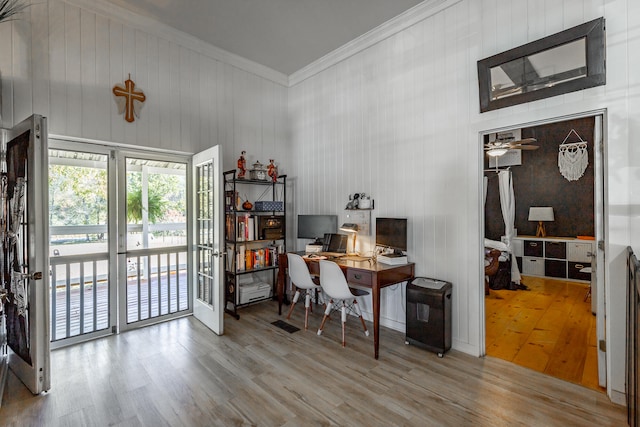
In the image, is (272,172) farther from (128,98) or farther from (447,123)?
(447,123)

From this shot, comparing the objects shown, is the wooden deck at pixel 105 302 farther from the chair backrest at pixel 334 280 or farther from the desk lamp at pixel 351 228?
the desk lamp at pixel 351 228

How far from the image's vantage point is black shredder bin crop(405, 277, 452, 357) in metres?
2.72

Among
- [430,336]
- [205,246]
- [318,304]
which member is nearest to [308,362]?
[430,336]

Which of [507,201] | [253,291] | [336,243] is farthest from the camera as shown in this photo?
[507,201]

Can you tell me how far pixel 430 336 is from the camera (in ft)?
9.14

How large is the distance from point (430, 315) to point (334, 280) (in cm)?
96

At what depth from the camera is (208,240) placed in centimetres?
362

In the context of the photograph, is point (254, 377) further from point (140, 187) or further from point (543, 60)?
point (543, 60)

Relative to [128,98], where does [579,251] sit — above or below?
below

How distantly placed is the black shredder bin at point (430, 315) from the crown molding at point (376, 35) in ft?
8.97

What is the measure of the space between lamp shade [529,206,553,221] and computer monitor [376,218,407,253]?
4313 millimetres

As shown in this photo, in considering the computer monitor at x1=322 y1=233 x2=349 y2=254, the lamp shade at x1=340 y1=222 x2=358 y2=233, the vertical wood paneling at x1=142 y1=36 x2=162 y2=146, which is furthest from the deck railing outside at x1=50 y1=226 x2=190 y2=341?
the lamp shade at x1=340 y1=222 x2=358 y2=233

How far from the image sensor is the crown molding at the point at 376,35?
301 centimetres

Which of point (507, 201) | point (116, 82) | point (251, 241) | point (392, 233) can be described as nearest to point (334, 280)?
point (392, 233)
